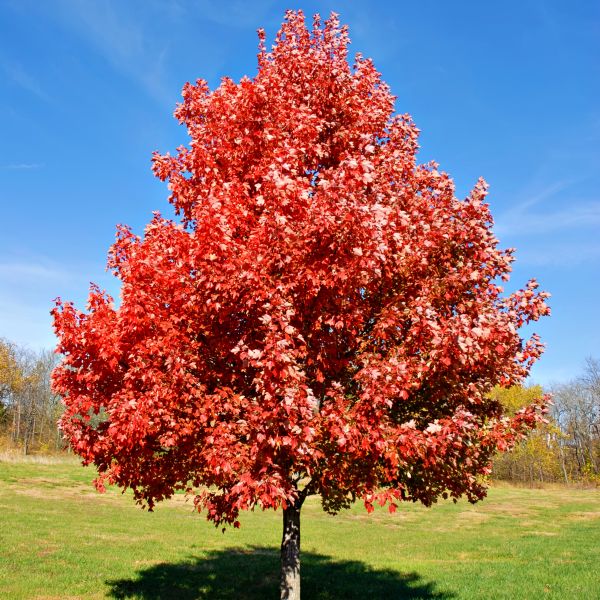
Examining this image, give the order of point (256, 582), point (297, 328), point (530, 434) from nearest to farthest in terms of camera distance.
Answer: point (297, 328), point (256, 582), point (530, 434)

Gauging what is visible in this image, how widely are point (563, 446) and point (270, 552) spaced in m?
86.4

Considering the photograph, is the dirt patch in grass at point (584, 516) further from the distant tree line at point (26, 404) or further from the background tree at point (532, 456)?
the distant tree line at point (26, 404)

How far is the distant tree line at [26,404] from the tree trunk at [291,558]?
92964 mm

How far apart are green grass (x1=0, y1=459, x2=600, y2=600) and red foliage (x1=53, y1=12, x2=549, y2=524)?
265 inches

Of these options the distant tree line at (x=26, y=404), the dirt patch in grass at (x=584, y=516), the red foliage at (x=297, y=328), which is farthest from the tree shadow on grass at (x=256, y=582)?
the distant tree line at (x=26, y=404)

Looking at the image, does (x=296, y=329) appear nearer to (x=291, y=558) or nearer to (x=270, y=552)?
(x=291, y=558)

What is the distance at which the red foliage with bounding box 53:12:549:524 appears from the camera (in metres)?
7.91

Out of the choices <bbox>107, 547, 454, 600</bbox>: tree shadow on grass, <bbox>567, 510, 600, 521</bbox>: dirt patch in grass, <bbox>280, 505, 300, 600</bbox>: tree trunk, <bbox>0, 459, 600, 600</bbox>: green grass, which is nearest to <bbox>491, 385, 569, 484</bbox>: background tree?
<bbox>567, 510, 600, 521</bbox>: dirt patch in grass

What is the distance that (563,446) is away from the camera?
9262cm

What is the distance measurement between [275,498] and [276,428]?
1.08 meters

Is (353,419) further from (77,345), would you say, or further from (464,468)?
(77,345)

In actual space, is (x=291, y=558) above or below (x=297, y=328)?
below

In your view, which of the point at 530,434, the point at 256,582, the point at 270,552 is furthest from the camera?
the point at 530,434

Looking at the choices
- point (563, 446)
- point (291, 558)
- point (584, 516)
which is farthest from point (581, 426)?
point (291, 558)
